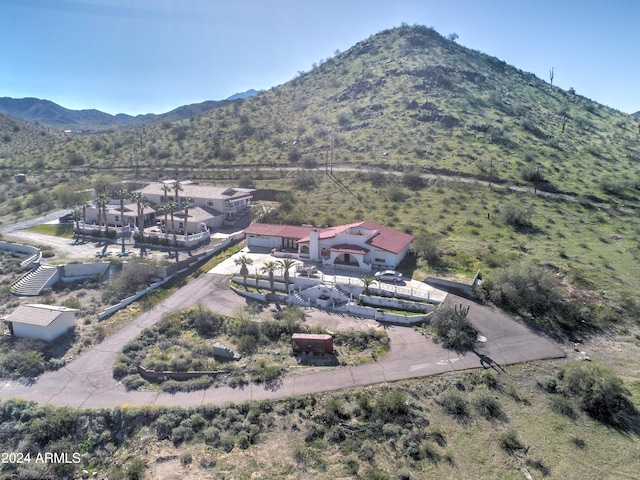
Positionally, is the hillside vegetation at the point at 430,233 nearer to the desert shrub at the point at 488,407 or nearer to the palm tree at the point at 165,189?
the desert shrub at the point at 488,407

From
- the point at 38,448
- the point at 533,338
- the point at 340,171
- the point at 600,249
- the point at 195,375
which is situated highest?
the point at 340,171

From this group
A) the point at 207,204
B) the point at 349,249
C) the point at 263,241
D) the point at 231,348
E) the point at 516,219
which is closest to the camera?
the point at 231,348

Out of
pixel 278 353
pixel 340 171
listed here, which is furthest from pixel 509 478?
pixel 340 171

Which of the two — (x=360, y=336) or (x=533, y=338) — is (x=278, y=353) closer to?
(x=360, y=336)

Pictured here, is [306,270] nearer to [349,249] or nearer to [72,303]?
[349,249]

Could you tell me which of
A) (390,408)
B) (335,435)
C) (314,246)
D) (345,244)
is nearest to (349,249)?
(345,244)

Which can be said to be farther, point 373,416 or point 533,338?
point 533,338
